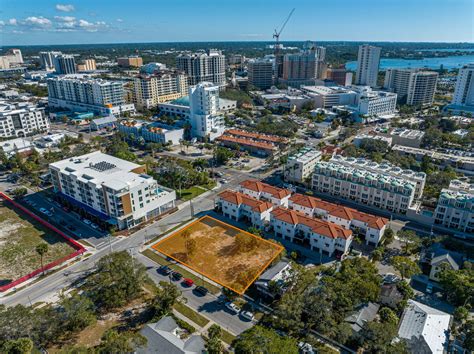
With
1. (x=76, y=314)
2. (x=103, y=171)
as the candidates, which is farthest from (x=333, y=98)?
(x=76, y=314)

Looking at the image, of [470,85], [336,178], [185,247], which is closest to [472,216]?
[336,178]

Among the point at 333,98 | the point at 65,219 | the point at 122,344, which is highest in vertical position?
the point at 333,98

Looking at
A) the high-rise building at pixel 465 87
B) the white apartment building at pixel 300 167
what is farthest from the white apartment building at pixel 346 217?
the high-rise building at pixel 465 87

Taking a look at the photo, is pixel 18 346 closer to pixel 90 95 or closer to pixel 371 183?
pixel 371 183

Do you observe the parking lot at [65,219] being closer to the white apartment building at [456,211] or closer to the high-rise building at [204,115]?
the high-rise building at [204,115]

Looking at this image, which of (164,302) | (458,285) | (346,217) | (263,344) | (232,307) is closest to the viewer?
(263,344)

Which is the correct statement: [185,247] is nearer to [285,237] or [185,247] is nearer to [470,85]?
[285,237]

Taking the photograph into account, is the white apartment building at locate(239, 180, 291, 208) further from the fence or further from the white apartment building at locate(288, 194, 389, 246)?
the fence
